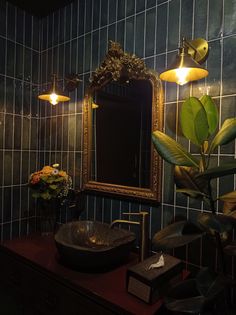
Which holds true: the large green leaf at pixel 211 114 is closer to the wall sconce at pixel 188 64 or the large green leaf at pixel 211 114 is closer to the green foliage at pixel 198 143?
the green foliage at pixel 198 143

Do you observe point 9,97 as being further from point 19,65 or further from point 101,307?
point 101,307

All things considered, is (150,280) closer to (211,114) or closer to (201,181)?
(201,181)

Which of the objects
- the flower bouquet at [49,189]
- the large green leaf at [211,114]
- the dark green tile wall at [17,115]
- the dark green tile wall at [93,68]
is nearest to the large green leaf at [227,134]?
the large green leaf at [211,114]

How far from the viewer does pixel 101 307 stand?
43.1 inches

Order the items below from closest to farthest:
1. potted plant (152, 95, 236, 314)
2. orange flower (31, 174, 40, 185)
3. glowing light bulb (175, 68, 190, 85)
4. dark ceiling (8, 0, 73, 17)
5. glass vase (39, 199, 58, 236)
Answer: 1. potted plant (152, 95, 236, 314)
2. glowing light bulb (175, 68, 190, 85)
3. orange flower (31, 174, 40, 185)
4. glass vase (39, 199, 58, 236)
5. dark ceiling (8, 0, 73, 17)

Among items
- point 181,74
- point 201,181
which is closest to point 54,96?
point 181,74

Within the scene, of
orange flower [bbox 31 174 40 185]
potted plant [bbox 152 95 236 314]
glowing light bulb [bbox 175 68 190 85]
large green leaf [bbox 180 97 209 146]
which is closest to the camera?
potted plant [bbox 152 95 236 314]

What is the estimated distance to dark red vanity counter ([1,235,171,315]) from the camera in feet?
3.45

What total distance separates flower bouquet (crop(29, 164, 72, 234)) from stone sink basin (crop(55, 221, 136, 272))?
1.00ft

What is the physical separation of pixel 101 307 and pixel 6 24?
2105mm

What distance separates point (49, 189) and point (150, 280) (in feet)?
3.33

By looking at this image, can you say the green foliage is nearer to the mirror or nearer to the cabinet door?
the mirror

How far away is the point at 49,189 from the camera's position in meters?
1.81

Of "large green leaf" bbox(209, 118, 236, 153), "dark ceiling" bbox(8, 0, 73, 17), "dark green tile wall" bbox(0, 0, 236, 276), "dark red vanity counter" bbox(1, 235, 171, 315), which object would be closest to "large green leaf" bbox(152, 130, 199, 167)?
"large green leaf" bbox(209, 118, 236, 153)
